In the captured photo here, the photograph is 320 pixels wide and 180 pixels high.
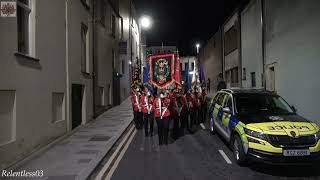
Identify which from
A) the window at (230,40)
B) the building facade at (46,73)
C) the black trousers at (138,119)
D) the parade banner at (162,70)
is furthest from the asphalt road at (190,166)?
the window at (230,40)

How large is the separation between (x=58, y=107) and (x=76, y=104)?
2.61 metres

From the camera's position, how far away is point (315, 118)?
13.3 m

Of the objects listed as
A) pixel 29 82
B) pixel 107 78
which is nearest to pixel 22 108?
pixel 29 82

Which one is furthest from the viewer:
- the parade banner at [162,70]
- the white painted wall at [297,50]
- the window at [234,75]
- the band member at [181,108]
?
the window at [234,75]

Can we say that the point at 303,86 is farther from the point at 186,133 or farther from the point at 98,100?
the point at 98,100

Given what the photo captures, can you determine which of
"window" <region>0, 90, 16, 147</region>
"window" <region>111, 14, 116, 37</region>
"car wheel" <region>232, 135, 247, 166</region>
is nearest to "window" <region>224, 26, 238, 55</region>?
"window" <region>111, 14, 116, 37</region>

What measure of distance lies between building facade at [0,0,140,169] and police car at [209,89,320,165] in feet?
17.3

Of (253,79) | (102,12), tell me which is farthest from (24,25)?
(253,79)

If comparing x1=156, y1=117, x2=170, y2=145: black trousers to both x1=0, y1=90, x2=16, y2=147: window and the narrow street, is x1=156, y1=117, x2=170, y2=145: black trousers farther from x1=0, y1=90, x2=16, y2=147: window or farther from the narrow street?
x1=0, y1=90, x2=16, y2=147: window

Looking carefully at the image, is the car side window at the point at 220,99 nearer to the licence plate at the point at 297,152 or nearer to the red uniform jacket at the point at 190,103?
the red uniform jacket at the point at 190,103

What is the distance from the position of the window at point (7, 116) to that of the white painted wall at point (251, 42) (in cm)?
1495

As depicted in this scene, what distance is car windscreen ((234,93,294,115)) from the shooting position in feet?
31.8

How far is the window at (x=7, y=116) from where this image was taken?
8.26 meters

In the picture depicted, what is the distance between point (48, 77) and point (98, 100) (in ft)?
29.9
